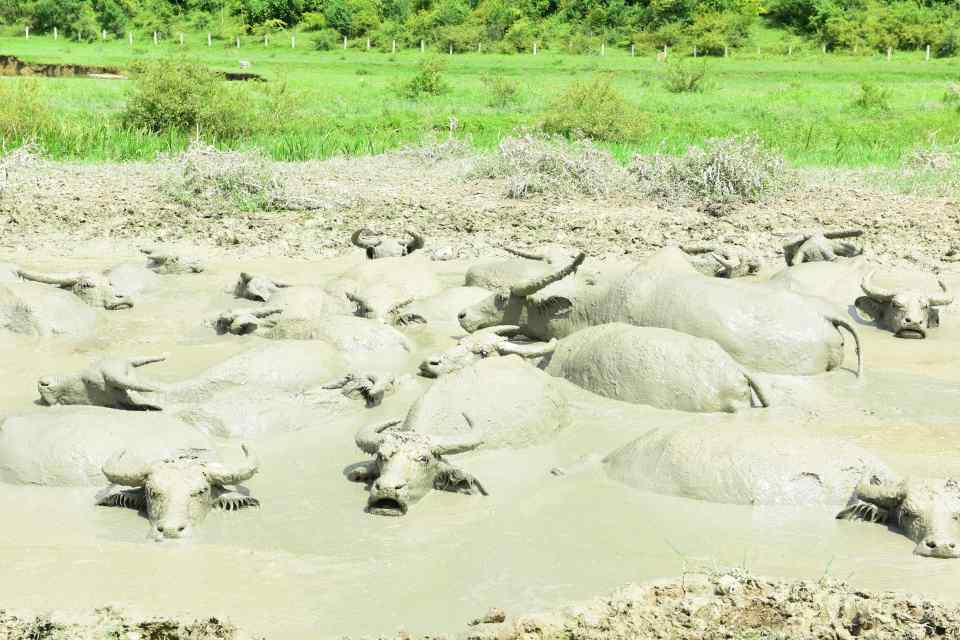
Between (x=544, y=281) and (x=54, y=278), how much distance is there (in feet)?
14.6

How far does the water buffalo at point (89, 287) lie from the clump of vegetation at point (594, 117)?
1136 cm

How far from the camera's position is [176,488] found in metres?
5.63

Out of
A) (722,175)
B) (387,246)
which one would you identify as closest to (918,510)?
(387,246)

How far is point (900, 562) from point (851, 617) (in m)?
0.71

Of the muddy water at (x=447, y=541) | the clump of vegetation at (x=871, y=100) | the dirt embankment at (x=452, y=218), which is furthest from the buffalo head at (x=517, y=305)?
the clump of vegetation at (x=871, y=100)

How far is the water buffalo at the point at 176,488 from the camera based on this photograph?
556 centimetres

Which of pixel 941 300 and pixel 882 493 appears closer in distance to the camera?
pixel 882 493

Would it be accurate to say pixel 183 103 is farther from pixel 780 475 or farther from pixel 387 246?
pixel 780 475

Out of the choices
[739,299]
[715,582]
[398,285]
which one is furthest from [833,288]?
[715,582]

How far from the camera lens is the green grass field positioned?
62.6ft

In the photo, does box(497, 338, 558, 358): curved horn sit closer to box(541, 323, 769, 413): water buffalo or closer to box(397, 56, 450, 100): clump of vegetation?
box(541, 323, 769, 413): water buffalo

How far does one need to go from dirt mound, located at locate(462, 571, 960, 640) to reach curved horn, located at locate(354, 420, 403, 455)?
1.66 meters

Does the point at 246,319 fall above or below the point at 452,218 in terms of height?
above

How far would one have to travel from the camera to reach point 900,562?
5.18 meters
